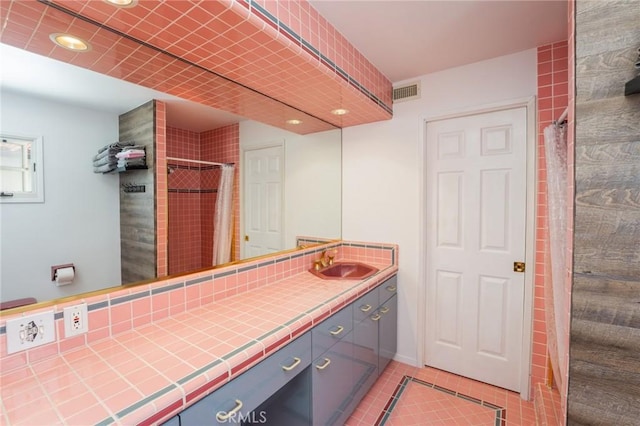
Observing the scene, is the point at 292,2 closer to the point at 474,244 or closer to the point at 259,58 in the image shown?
the point at 259,58

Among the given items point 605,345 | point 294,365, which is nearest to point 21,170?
point 294,365

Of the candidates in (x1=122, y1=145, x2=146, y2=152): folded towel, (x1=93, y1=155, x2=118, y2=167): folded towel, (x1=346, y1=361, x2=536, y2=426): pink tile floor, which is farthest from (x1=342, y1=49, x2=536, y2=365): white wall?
(x1=93, y1=155, x2=118, y2=167): folded towel

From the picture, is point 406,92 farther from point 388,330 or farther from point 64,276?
point 64,276

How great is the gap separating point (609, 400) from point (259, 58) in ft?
6.27

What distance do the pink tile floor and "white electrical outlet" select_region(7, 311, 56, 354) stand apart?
165cm

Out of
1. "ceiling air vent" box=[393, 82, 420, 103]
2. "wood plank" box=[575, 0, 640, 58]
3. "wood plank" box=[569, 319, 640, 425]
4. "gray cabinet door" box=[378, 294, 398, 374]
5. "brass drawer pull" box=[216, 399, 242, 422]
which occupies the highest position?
"ceiling air vent" box=[393, 82, 420, 103]

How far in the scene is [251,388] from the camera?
3.40ft

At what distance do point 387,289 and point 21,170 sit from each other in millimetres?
2138

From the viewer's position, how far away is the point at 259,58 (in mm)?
1350

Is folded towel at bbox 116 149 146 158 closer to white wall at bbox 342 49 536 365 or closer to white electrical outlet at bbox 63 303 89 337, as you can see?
white electrical outlet at bbox 63 303 89 337

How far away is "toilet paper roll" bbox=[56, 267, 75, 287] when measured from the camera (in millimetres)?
1031

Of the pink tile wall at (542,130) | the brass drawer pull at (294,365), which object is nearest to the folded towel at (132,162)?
the brass drawer pull at (294,365)

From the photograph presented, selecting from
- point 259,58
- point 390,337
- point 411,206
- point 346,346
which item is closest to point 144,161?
point 259,58

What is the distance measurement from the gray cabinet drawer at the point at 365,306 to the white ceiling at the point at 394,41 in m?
1.39
